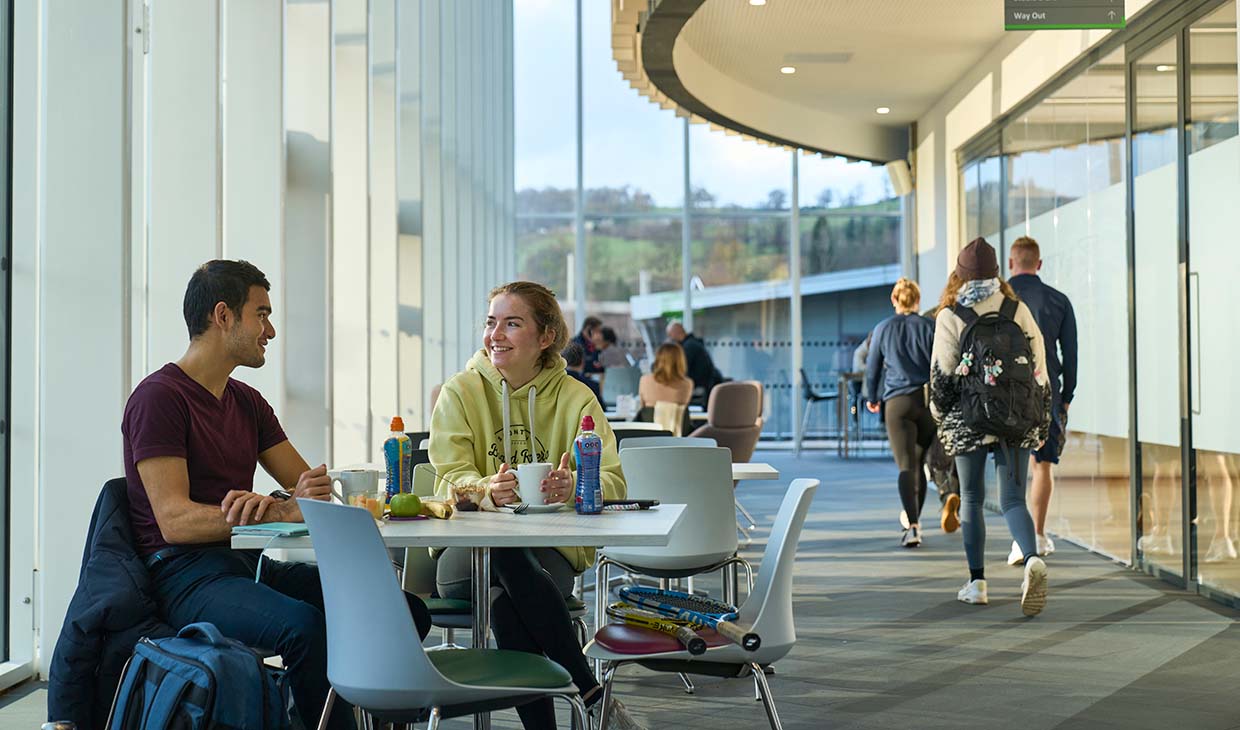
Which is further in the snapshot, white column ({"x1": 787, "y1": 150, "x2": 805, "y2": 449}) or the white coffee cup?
white column ({"x1": 787, "y1": 150, "x2": 805, "y2": 449})

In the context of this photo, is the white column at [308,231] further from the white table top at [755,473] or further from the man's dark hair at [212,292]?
the man's dark hair at [212,292]

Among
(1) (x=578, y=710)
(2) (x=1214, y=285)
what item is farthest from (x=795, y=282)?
(1) (x=578, y=710)

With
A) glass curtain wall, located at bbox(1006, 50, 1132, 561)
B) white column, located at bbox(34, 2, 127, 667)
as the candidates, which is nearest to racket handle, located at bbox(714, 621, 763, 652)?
white column, located at bbox(34, 2, 127, 667)

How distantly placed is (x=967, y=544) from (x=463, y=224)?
7063mm

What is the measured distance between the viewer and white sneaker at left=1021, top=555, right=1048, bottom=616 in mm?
5696

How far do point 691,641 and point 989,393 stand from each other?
125 inches

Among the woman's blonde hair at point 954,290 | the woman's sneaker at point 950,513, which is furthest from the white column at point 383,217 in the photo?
the woman's blonde hair at point 954,290

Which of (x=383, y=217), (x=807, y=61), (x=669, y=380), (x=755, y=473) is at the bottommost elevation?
(x=755, y=473)

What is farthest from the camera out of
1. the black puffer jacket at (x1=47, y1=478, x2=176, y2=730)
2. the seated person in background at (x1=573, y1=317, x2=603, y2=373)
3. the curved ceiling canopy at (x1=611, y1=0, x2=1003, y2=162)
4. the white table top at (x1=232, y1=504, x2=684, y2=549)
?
the seated person in background at (x1=573, y1=317, x2=603, y2=373)

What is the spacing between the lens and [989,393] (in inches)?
229

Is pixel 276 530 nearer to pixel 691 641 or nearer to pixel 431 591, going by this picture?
pixel 691 641

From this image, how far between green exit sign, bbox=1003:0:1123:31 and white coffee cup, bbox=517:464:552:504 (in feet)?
15.5

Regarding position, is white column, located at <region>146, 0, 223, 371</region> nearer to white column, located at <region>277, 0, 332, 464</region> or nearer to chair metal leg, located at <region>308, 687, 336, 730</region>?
white column, located at <region>277, 0, 332, 464</region>

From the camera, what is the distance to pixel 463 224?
39.5 ft
